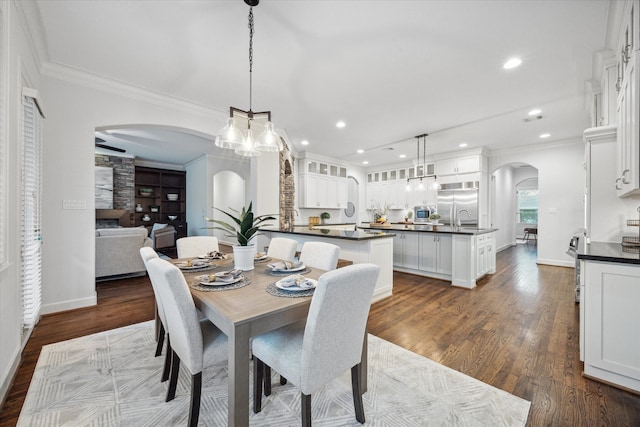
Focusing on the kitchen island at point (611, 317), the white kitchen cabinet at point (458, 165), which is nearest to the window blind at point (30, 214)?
the kitchen island at point (611, 317)

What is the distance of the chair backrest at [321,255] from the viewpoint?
2.14m

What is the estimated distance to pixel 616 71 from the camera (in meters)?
2.39

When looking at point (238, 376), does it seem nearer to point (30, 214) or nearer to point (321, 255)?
point (321, 255)

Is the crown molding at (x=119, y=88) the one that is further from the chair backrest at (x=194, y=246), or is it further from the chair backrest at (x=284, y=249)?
the chair backrest at (x=284, y=249)

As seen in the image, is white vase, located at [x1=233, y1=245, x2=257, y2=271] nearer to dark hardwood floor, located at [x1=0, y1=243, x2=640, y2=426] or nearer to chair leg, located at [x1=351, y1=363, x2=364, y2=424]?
chair leg, located at [x1=351, y1=363, x2=364, y2=424]

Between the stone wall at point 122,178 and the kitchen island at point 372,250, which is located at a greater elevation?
the stone wall at point 122,178

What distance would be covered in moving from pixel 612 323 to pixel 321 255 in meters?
1.95

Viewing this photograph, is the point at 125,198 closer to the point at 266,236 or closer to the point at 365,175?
the point at 266,236

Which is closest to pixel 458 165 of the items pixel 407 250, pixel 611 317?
pixel 407 250

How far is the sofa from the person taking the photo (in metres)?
3.89

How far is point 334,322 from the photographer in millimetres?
1136

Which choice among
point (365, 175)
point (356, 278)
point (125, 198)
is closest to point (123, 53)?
point (356, 278)

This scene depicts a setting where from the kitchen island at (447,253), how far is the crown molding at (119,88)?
3751mm

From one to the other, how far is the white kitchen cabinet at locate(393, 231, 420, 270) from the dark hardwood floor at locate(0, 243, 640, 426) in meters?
0.46
